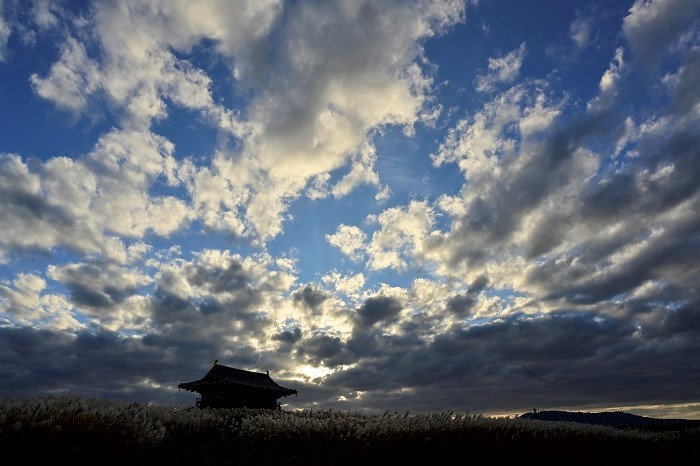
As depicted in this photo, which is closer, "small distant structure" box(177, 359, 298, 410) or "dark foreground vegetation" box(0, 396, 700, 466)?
"dark foreground vegetation" box(0, 396, 700, 466)

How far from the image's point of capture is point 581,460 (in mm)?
8492

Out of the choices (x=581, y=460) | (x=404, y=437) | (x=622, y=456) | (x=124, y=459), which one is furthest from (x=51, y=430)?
(x=622, y=456)

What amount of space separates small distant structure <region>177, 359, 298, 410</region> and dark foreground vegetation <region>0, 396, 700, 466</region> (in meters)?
22.4

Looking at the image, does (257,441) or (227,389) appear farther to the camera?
(227,389)

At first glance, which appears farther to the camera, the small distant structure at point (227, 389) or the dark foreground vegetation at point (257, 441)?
the small distant structure at point (227, 389)

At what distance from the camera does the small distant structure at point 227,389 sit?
112 feet

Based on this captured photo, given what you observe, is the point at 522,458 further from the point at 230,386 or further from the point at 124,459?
the point at 230,386

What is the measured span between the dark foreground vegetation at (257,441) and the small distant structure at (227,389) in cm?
2241

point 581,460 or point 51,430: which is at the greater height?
point 51,430

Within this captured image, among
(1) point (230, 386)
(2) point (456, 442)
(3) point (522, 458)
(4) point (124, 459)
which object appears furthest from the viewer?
(1) point (230, 386)

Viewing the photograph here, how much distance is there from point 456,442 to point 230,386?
96.3 feet

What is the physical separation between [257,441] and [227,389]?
1012 inches

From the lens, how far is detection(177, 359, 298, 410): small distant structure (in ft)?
112

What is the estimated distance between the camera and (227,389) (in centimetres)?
3469
